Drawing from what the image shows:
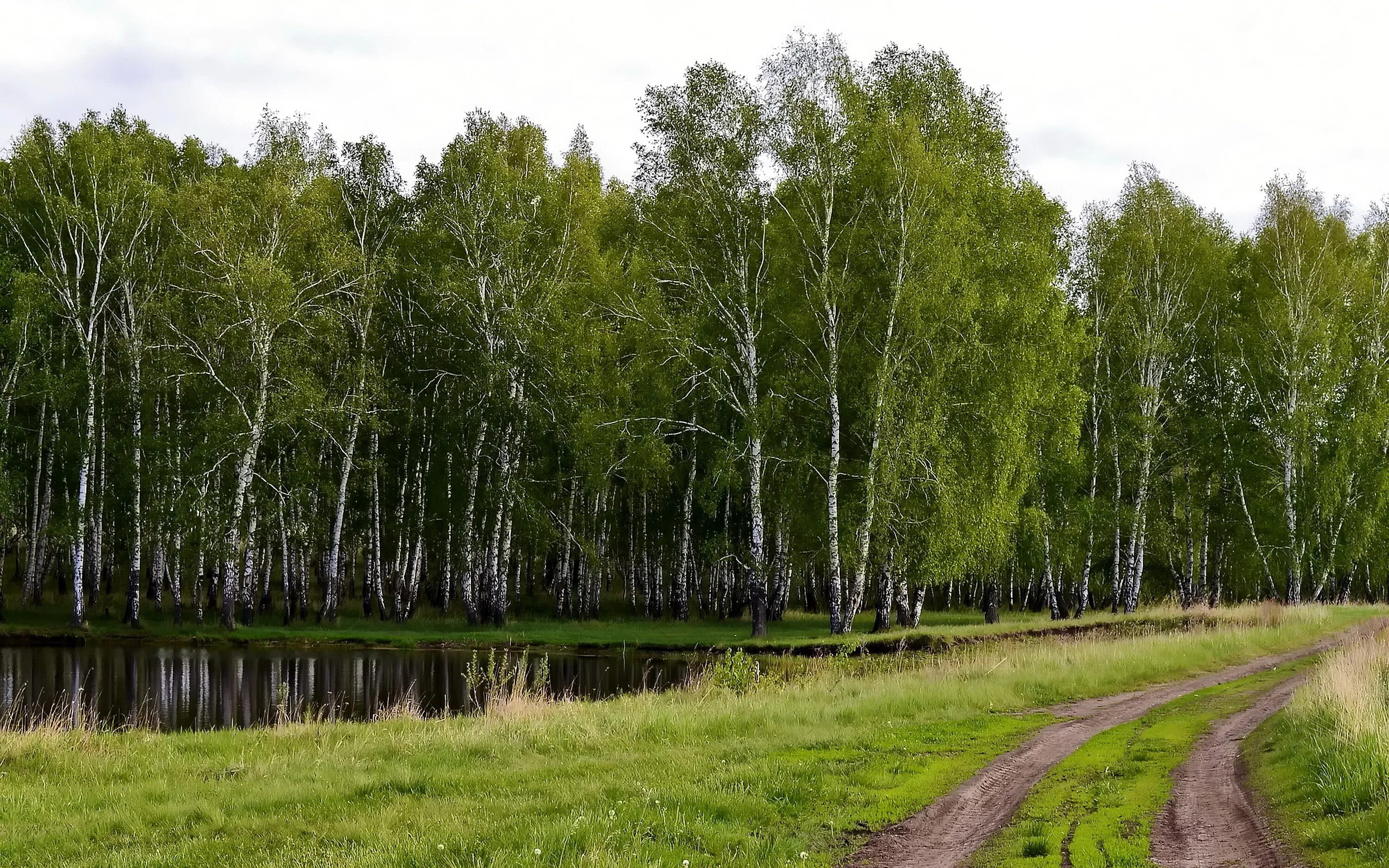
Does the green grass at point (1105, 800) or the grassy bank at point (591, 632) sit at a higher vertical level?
the green grass at point (1105, 800)

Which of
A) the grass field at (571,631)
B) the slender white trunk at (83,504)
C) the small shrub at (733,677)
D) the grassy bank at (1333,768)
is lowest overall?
the grass field at (571,631)

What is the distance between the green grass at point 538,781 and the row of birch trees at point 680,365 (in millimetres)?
15508

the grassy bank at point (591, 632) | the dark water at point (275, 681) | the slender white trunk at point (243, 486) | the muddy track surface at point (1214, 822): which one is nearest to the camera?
the muddy track surface at point (1214, 822)

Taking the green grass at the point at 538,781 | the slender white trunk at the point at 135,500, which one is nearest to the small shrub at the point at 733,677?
the green grass at the point at 538,781

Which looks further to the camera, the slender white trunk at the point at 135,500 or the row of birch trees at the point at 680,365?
the slender white trunk at the point at 135,500

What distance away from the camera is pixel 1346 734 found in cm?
1153

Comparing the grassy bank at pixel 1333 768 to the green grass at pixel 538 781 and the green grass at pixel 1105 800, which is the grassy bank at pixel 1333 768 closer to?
the green grass at pixel 1105 800

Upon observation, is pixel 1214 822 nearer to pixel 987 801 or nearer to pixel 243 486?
pixel 987 801

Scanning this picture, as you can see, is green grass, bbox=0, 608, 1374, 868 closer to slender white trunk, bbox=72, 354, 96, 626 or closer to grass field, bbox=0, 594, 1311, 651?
grass field, bbox=0, 594, 1311, 651

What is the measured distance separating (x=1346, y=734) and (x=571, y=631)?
95.7 ft

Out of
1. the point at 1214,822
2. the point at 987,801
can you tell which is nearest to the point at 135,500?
the point at 987,801

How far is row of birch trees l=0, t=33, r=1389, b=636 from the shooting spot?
109 ft

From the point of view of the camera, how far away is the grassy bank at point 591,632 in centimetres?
3098

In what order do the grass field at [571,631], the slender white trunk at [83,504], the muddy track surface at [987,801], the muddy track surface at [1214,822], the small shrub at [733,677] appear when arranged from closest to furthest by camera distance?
the muddy track surface at [1214,822] → the muddy track surface at [987,801] → the small shrub at [733,677] → the grass field at [571,631] → the slender white trunk at [83,504]
